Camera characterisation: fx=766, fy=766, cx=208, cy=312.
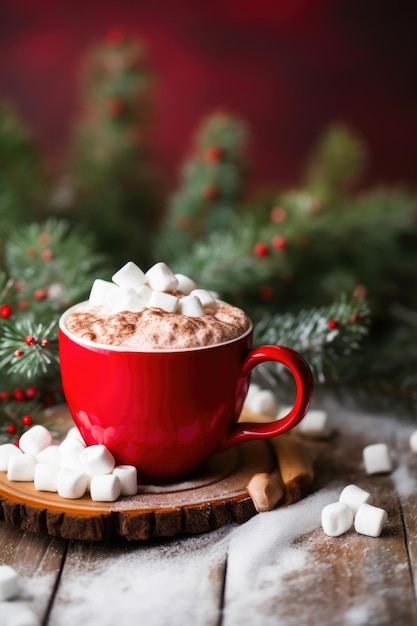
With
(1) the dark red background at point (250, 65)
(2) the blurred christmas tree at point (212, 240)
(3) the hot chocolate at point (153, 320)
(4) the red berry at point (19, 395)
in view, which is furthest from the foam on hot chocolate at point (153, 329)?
(1) the dark red background at point (250, 65)

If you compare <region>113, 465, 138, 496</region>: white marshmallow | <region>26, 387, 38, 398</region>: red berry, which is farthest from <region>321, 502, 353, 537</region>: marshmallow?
<region>26, 387, 38, 398</region>: red berry

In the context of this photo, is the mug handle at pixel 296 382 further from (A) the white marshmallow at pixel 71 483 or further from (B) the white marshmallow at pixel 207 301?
(A) the white marshmallow at pixel 71 483

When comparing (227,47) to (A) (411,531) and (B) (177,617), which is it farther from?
(B) (177,617)

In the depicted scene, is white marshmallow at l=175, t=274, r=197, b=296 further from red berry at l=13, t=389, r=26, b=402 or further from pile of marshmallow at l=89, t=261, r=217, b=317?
red berry at l=13, t=389, r=26, b=402

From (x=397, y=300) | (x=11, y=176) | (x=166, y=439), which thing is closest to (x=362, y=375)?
(x=397, y=300)

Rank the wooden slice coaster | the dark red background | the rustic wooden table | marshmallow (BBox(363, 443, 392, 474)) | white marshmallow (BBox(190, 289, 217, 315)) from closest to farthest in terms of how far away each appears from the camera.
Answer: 1. the rustic wooden table
2. the wooden slice coaster
3. white marshmallow (BBox(190, 289, 217, 315))
4. marshmallow (BBox(363, 443, 392, 474))
5. the dark red background

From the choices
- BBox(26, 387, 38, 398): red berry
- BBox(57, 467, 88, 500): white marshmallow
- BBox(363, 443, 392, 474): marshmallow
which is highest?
BBox(57, 467, 88, 500): white marshmallow

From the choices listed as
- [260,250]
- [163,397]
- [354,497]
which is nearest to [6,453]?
[163,397]
